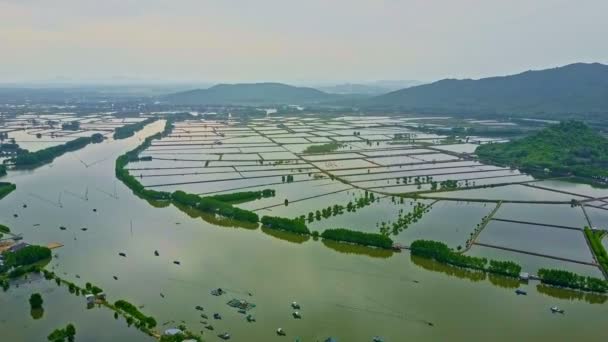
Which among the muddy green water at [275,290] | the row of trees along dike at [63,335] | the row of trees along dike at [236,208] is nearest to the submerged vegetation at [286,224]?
the row of trees along dike at [236,208]

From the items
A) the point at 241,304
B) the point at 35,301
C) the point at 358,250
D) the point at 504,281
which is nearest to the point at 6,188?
the point at 35,301

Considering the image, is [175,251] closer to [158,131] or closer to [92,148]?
[92,148]

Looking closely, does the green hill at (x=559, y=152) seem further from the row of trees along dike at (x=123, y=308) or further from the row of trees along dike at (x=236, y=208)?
the row of trees along dike at (x=123, y=308)

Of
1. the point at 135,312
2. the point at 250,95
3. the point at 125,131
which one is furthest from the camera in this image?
the point at 250,95

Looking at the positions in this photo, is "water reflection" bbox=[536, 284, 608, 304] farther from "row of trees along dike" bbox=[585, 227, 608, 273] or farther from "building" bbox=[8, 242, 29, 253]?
"building" bbox=[8, 242, 29, 253]

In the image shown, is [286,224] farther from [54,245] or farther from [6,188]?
[6,188]

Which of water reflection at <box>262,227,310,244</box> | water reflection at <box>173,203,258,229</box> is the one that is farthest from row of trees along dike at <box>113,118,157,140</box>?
water reflection at <box>262,227,310,244</box>

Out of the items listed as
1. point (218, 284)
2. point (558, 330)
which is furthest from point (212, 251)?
point (558, 330)

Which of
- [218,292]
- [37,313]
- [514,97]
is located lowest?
[37,313]
